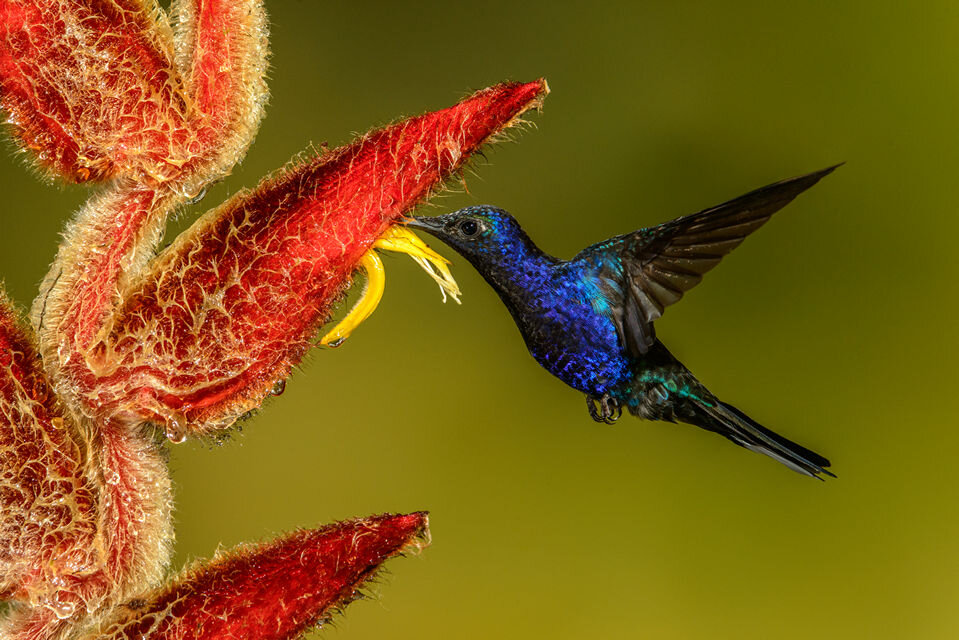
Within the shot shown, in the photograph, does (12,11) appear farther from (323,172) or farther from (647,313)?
(647,313)

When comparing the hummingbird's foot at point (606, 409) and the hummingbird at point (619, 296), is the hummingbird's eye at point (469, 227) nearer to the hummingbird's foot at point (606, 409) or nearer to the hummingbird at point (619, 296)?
the hummingbird at point (619, 296)

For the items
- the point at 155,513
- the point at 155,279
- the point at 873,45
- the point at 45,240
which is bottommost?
the point at 45,240

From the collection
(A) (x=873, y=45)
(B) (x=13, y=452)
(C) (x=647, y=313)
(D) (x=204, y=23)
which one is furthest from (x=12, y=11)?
(A) (x=873, y=45)

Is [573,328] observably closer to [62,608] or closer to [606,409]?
[606,409]

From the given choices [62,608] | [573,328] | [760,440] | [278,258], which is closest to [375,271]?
[278,258]

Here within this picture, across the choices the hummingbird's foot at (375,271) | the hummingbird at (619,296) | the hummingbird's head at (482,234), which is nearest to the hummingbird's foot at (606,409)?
the hummingbird at (619,296)

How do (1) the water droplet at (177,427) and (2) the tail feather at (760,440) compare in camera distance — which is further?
(2) the tail feather at (760,440)

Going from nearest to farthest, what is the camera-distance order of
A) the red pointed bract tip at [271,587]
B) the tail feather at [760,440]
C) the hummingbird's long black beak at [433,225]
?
the red pointed bract tip at [271,587], the hummingbird's long black beak at [433,225], the tail feather at [760,440]

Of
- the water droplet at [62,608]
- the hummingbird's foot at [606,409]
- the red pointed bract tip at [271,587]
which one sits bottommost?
the hummingbird's foot at [606,409]
